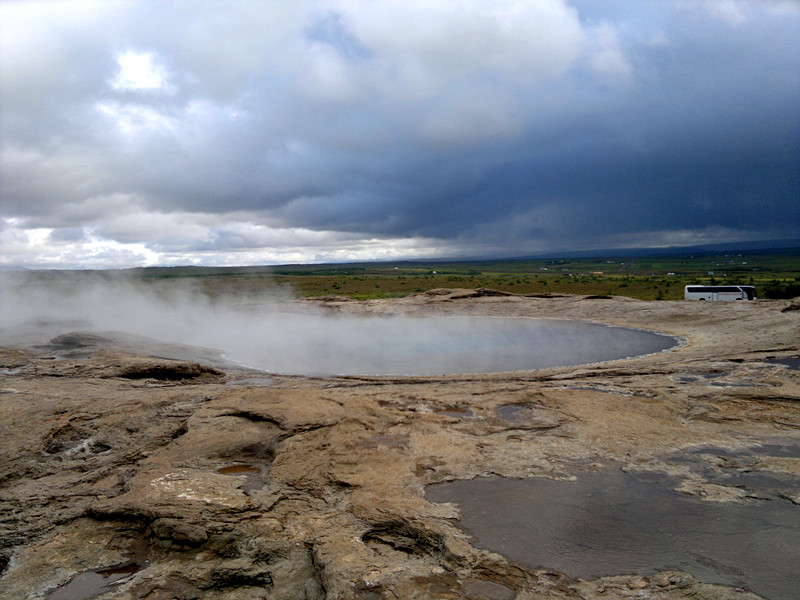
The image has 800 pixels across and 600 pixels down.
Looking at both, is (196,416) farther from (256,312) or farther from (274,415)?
(256,312)

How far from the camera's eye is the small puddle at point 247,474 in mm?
5355

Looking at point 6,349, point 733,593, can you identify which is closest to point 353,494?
point 733,593

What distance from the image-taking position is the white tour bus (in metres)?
27.8

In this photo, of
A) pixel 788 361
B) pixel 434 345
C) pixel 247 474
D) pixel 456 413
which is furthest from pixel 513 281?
pixel 247 474

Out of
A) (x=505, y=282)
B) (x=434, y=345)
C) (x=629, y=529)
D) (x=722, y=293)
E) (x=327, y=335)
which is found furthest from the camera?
(x=505, y=282)

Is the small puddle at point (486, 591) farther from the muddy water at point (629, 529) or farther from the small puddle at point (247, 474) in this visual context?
the small puddle at point (247, 474)

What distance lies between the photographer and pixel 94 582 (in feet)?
13.0

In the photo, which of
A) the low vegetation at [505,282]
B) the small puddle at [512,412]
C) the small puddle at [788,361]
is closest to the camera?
the small puddle at [512,412]

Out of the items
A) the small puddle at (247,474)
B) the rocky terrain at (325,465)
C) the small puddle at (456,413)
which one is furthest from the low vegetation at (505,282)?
the small puddle at (247,474)

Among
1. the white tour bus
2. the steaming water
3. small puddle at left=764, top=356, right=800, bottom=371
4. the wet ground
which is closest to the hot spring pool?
the steaming water

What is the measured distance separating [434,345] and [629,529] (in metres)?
12.3

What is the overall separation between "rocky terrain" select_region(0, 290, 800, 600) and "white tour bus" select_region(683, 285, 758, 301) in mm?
19977

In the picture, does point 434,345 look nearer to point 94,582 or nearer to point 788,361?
point 788,361

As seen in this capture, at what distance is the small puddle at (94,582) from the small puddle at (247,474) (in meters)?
1.26
